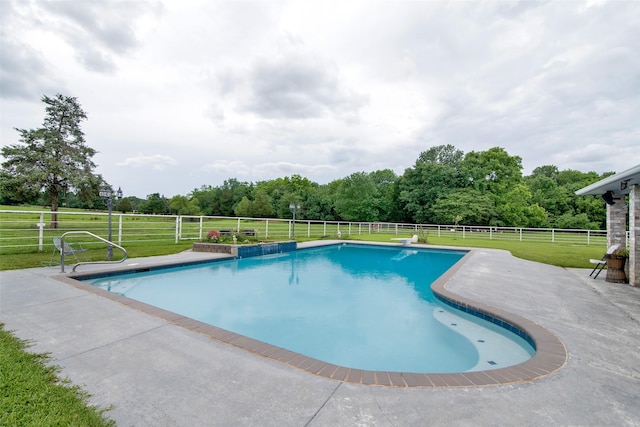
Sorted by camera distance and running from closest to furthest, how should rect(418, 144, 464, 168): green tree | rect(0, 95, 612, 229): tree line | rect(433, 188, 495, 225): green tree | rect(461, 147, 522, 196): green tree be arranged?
rect(0, 95, 612, 229): tree line < rect(433, 188, 495, 225): green tree < rect(461, 147, 522, 196): green tree < rect(418, 144, 464, 168): green tree

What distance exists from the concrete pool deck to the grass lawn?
0.08 metres

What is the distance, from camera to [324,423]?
5.06ft

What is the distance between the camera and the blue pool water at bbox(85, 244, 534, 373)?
10.5 feet

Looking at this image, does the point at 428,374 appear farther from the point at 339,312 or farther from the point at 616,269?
the point at 616,269

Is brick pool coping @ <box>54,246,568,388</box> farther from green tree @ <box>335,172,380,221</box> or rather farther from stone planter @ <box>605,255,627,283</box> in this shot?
green tree @ <box>335,172,380,221</box>

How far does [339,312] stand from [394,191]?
31.3m

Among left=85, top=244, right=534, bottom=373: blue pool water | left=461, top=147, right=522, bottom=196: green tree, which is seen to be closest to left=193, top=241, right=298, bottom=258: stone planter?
left=85, top=244, right=534, bottom=373: blue pool water

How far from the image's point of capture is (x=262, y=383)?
194 centimetres

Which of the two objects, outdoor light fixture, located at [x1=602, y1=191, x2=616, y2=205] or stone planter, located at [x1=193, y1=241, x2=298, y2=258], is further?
stone planter, located at [x1=193, y1=241, x2=298, y2=258]

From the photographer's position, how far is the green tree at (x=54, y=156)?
42.4ft

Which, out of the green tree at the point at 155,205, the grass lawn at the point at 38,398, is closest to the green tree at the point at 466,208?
the grass lawn at the point at 38,398

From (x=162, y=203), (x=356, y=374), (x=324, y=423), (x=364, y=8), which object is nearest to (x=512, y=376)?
(x=356, y=374)

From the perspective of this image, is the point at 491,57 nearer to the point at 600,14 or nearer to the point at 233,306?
the point at 600,14

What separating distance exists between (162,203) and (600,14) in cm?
5188
